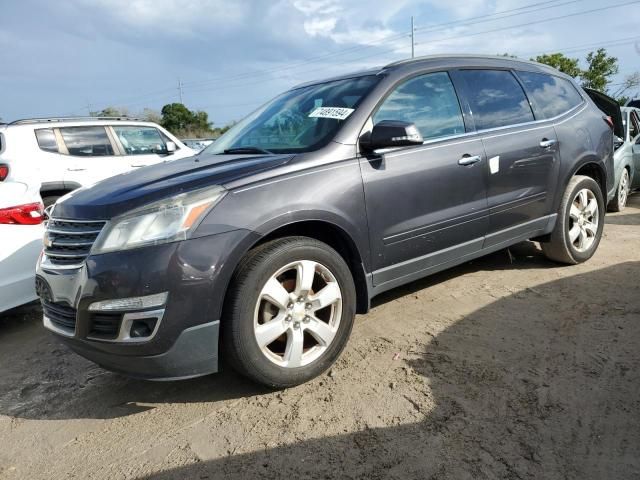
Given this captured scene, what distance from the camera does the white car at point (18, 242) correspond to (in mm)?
3688

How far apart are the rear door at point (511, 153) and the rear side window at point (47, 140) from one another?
17.8 ft

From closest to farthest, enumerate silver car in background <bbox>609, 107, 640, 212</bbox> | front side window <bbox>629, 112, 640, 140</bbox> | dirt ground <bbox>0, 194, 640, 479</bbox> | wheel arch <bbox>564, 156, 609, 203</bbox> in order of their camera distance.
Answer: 1. dirt ground <bbox>0, 194, 640, 479</bbox>
2. wheel arch <bbox>564, 156, 609, 203</bbox>
3. silver car in background <bbox>609, 107, 640, 212</bbox>
4. front side window <bbox>629, 112, 640, 140</bbox>

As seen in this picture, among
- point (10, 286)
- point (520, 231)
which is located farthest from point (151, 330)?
point (520, 231)

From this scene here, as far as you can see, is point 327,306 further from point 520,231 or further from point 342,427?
point 520,231

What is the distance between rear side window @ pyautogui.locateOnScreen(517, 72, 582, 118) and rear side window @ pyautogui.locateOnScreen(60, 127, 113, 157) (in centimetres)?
551

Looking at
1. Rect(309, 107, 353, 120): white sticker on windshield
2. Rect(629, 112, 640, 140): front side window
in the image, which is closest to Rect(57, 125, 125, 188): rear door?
Rect(309, 107, 353, 120): white sticker on windshield

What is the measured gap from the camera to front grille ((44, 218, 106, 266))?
245 centimetres

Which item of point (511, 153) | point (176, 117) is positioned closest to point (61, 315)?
point (511, 153)

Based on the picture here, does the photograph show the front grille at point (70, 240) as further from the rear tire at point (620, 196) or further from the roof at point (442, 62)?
the rear tire at point (620, 196)

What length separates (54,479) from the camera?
216cm

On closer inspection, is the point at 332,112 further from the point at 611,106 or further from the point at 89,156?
the point at 611,106

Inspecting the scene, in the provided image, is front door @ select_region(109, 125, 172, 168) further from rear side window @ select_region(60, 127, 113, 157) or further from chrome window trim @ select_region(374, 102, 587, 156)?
chrome window trim @ select_region(374, 102, 587, 156)

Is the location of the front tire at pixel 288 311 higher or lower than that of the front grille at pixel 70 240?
lower

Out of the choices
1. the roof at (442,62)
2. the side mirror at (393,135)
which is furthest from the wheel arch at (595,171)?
the side mirror at (393,135)
